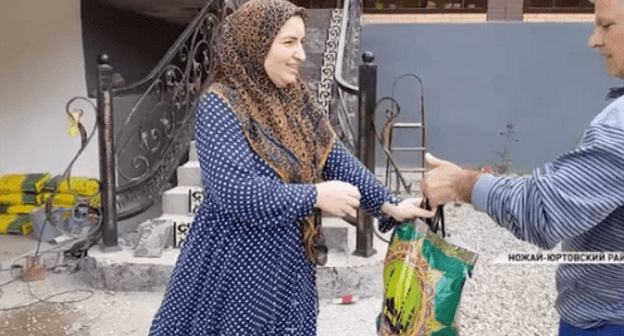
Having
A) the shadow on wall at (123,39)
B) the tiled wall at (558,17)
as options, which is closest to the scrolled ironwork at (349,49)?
the shadow on wall at (123,39)

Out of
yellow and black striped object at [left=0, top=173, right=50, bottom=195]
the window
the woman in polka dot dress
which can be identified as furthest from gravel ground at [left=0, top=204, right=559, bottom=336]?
the window

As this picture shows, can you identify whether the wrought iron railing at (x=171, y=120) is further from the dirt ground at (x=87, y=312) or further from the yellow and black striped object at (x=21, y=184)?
the yellow and black striped object at (x=21, y=184)

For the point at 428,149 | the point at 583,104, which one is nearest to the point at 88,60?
the point at 428,149

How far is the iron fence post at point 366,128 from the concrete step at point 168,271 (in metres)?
0.11

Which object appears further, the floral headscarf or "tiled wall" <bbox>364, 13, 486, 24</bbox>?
"tiled wall" <bbox>364, 13, 486, 24</bbox>

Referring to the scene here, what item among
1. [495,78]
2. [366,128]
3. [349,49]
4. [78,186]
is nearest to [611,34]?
[366,128]

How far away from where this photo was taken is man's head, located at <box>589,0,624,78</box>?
A: 1487 mm

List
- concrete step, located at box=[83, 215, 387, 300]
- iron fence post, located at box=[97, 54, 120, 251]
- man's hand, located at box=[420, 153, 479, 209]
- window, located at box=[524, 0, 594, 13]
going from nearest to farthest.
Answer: man's hand, located at box=[420, 153, 479, 209] → concrete step, located at box=[83, 215, 387, 300] → iron fence post, located at box=[97, 54, 120, 251] → window, located at box=[524, 0, 594, 13]

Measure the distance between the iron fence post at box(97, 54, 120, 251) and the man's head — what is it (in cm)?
366

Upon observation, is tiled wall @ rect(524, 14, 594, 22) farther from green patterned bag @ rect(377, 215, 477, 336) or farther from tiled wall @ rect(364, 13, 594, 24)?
green patterned bag @ rect(377, 215, 477, 336)

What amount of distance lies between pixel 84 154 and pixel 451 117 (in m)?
4.86

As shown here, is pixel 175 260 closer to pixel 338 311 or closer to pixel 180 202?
pixel 180 202

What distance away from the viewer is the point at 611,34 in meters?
1.52

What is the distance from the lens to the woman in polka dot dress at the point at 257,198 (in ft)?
6.41
